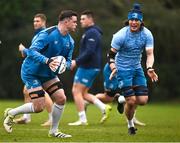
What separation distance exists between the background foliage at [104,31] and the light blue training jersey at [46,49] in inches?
978

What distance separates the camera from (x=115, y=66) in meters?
13.3

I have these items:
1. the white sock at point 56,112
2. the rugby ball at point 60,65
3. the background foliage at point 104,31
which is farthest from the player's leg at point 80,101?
the background foliage at point 104,31

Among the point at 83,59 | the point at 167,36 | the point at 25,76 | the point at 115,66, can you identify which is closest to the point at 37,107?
the point at 25,76

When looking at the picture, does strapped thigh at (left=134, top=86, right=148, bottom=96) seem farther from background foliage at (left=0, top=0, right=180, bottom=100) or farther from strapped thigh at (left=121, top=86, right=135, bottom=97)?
background foliage at (left=0, top=0, right=180, bottom=100)

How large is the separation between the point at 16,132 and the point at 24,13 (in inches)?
1062

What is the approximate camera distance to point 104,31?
38844mm

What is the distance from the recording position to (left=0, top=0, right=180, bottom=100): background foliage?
38.0m

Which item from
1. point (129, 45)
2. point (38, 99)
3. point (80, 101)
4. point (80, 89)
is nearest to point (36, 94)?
point (38, 99)

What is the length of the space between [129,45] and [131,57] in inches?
10.7

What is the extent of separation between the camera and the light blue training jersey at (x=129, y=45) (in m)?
13.2

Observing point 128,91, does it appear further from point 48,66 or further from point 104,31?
point 104,31

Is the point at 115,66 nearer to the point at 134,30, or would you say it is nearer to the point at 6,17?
the point at 134,30

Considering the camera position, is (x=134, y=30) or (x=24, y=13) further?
(x=24, y=13)

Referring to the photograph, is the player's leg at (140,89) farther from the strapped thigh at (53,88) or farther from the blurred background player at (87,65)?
the blurred background player at (87,65)
